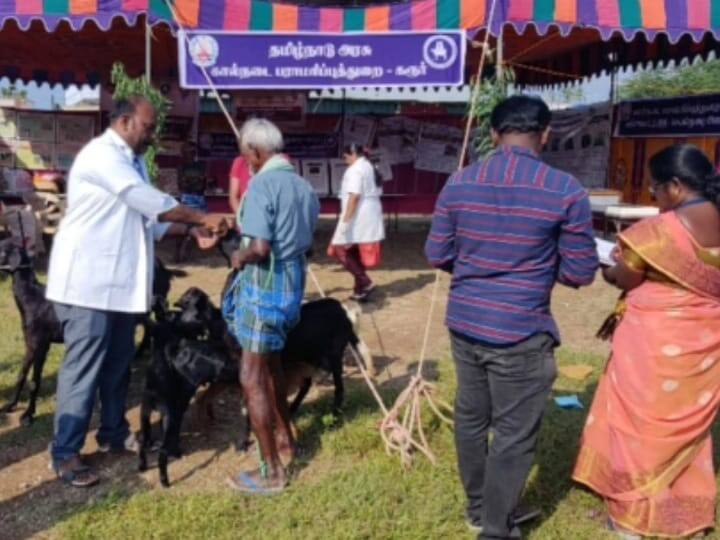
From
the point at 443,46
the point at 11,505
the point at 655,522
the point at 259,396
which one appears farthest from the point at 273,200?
the point at 443,46

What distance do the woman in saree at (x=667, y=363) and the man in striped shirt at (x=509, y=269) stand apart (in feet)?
1.53

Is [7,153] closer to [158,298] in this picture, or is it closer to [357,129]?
[357,129]

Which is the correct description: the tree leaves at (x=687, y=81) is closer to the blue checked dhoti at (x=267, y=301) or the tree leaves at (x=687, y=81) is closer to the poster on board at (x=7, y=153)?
the poster on board at (x=7, y=153)

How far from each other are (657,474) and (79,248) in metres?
2.79

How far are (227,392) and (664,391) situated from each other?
112 inches

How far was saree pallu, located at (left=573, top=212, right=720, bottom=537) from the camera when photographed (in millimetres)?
3365

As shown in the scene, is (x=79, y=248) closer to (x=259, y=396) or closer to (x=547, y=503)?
(x=259, y=396)

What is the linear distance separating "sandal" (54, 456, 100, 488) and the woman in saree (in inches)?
96.7

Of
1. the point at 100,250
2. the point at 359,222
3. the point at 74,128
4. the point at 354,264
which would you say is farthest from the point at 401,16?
the point at 74,128

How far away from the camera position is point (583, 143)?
12.6 meters

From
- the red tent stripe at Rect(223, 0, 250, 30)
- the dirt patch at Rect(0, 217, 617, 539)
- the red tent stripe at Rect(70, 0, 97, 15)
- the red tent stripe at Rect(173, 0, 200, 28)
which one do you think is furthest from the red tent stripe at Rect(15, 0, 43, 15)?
the dirt patch at Rect(0, 217, 617, 539)

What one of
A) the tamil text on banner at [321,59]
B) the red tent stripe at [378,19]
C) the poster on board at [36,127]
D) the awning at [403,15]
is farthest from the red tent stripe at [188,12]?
the poster on board at [36,127]

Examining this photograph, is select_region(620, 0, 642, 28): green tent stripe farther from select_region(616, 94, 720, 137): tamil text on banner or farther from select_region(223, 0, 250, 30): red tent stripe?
select_region(223, 0, 250, 30): red tent stripe

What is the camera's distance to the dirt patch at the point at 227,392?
12.8ft
